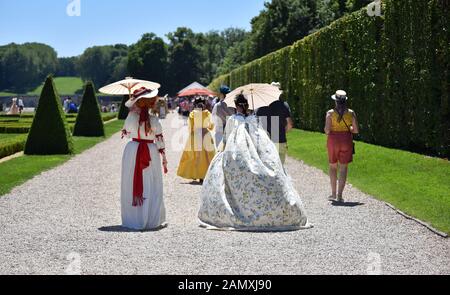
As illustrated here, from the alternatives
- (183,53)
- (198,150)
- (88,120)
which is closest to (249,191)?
(198,150)

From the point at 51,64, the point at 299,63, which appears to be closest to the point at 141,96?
the point at 299,63

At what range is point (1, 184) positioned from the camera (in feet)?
48.9

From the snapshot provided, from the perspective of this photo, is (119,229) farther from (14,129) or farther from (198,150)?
(14,129)

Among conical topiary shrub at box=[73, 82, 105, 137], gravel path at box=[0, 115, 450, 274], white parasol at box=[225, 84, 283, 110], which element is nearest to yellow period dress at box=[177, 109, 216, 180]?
gravel path at box=[0, 115, 450, 274]

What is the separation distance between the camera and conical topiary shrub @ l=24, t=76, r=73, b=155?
22.3 metres

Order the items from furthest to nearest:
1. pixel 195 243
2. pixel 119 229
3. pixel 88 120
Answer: pixel 88 120, pixel 119 229, pixel 195 243

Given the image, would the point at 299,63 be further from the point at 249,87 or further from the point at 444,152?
the point at 249,87

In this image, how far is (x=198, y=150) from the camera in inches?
607

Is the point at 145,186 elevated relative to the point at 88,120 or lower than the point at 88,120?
elevated

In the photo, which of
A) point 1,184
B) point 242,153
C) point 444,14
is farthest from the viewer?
point 444,14

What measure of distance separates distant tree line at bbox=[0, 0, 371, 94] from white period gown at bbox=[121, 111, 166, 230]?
39223mm

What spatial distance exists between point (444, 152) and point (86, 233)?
952 cm

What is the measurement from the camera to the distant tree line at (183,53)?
66.0m

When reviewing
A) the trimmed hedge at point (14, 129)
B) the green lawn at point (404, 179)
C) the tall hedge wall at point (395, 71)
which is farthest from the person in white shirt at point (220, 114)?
the trimmed hedge at point (14, 129)
